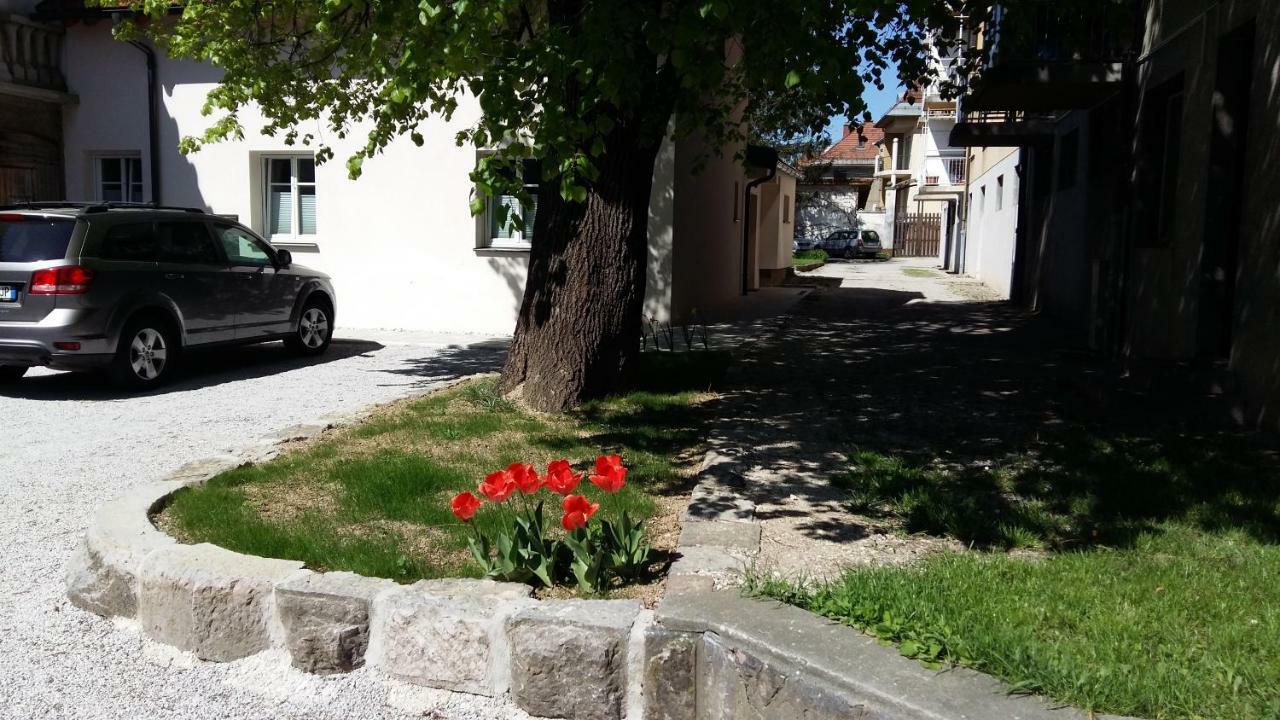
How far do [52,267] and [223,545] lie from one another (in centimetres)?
523

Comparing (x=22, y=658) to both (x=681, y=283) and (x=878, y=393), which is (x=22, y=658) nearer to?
(x=878, y=393)

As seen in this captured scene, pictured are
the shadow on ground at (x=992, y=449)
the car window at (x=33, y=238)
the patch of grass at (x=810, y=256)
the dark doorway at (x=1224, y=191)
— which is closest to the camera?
the shadow on ground at (x=992, y=449)

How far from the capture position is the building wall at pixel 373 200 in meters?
13.3

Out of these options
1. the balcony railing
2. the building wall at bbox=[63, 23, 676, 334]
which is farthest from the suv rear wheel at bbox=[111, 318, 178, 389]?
the balcony railing

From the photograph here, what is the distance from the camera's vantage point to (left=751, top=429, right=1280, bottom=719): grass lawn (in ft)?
9.79

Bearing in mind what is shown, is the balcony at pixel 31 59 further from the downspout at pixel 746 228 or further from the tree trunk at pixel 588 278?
the downspout at pixel 746 228

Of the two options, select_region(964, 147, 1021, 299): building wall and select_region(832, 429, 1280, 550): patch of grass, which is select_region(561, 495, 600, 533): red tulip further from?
select_region(964, 147, 1021, 299): building wall

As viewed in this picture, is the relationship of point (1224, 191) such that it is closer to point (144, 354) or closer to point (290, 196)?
point (144, 354)

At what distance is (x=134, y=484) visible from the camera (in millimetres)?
5867

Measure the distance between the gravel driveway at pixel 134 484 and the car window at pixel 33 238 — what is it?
122 centimetres

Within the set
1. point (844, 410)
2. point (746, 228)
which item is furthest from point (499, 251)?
point (746, 228)

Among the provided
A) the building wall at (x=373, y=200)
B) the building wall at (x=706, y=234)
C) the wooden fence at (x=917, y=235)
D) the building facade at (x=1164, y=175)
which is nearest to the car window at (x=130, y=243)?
the building wall at (x=373, y=200)

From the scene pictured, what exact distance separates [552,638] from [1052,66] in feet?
33.3

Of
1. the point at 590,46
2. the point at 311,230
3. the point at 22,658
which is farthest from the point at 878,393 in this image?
the point at 311,230
